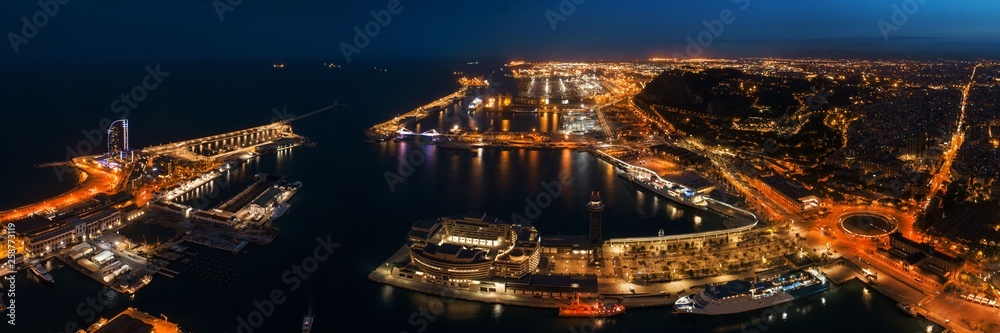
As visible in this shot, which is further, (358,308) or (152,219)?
(152,219)

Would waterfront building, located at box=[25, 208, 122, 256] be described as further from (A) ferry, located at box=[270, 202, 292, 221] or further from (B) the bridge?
(B) the bridge

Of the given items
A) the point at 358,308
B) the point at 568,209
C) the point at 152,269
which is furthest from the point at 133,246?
the point at 568,209

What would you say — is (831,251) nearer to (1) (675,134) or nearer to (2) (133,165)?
(1) (675,134)

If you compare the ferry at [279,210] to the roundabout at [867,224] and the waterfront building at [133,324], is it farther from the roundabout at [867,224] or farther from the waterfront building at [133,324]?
the roundabout at [867,224]

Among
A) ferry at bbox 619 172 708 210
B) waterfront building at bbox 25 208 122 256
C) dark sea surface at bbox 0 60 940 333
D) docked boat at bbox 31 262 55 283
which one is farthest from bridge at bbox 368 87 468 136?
docked boat at bbox 31 262 55 283

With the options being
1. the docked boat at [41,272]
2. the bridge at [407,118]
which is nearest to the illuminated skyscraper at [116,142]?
the docked boat at [41,272]

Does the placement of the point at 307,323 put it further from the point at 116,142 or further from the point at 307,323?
the point at 116,142
